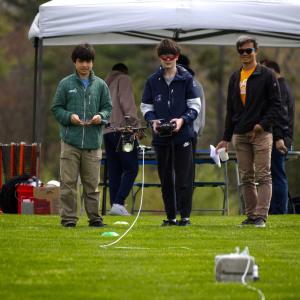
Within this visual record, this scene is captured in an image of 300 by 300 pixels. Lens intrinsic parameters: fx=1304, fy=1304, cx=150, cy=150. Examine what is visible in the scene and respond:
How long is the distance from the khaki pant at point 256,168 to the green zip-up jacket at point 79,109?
1494mm

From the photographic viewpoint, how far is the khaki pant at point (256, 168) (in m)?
13.7

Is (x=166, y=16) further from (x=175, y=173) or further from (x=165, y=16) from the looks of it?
(x=175, y=173)

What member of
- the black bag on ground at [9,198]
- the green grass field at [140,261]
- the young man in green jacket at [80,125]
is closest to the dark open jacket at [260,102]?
the green grass field at [140,261]

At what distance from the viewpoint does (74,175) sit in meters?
13.7

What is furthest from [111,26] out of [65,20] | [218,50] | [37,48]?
[218,50]

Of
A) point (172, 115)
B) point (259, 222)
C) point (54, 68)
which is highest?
point (172, 115)

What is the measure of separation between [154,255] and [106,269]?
112 centimetres

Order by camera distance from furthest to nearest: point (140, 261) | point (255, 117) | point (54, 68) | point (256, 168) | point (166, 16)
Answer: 1. point (54, 68)
2. point (166, 16)
3. point (256, 168)
4. point (255, 117)
5. point (140, 261)

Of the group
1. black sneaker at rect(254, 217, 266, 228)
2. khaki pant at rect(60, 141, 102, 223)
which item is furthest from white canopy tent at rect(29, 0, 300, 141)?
black sneaker at rect(254, 217, 266, 228)

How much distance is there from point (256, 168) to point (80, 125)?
Result: 1.91 m

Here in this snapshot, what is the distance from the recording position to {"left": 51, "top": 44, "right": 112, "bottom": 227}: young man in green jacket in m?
13.6

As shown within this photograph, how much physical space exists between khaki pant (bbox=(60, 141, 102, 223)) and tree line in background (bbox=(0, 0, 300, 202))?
22.4 metres

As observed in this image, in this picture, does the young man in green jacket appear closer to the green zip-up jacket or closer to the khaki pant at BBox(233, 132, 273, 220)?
the green zip-up jacket

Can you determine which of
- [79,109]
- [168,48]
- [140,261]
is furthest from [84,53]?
[140,261]
